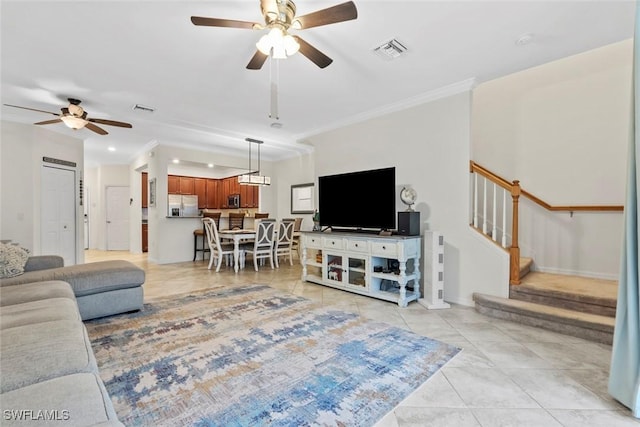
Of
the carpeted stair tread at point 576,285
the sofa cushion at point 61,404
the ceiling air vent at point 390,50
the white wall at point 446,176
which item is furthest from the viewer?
the white wall at point 446,176

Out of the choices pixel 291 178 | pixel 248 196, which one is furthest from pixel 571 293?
pixel 248 196

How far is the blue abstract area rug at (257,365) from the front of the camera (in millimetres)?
1539

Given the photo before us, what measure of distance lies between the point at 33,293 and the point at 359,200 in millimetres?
3455

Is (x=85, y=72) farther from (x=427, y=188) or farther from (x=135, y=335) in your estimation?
(x=427, y=188)

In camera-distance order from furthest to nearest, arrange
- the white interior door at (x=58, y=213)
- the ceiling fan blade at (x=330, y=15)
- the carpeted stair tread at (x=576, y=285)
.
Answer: the white interior door at (x=58, y=213) < the carpeted stair tread at (x=576, y=285) < the ceiling fan blade at (x=330, y=15)

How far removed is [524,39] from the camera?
2502 millimetres

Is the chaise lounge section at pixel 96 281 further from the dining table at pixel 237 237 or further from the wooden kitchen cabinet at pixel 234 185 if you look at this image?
the wooden kitchen cabinet at pixel 234 185

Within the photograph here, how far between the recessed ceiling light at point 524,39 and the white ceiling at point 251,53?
0.04m

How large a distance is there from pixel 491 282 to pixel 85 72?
16.6ft

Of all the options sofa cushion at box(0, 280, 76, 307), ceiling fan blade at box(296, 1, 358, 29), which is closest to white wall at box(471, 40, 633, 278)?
ceiling fan blade at box(296, 1, 358, 29)

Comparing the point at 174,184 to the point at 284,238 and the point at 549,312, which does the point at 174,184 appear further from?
the point at 549,312

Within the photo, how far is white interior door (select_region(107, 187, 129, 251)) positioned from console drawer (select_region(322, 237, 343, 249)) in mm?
7554

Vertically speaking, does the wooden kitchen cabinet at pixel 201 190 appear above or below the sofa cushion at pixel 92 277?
above

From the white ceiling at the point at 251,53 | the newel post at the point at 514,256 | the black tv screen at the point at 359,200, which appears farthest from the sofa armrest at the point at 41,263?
the newel post at the point at 514,256
